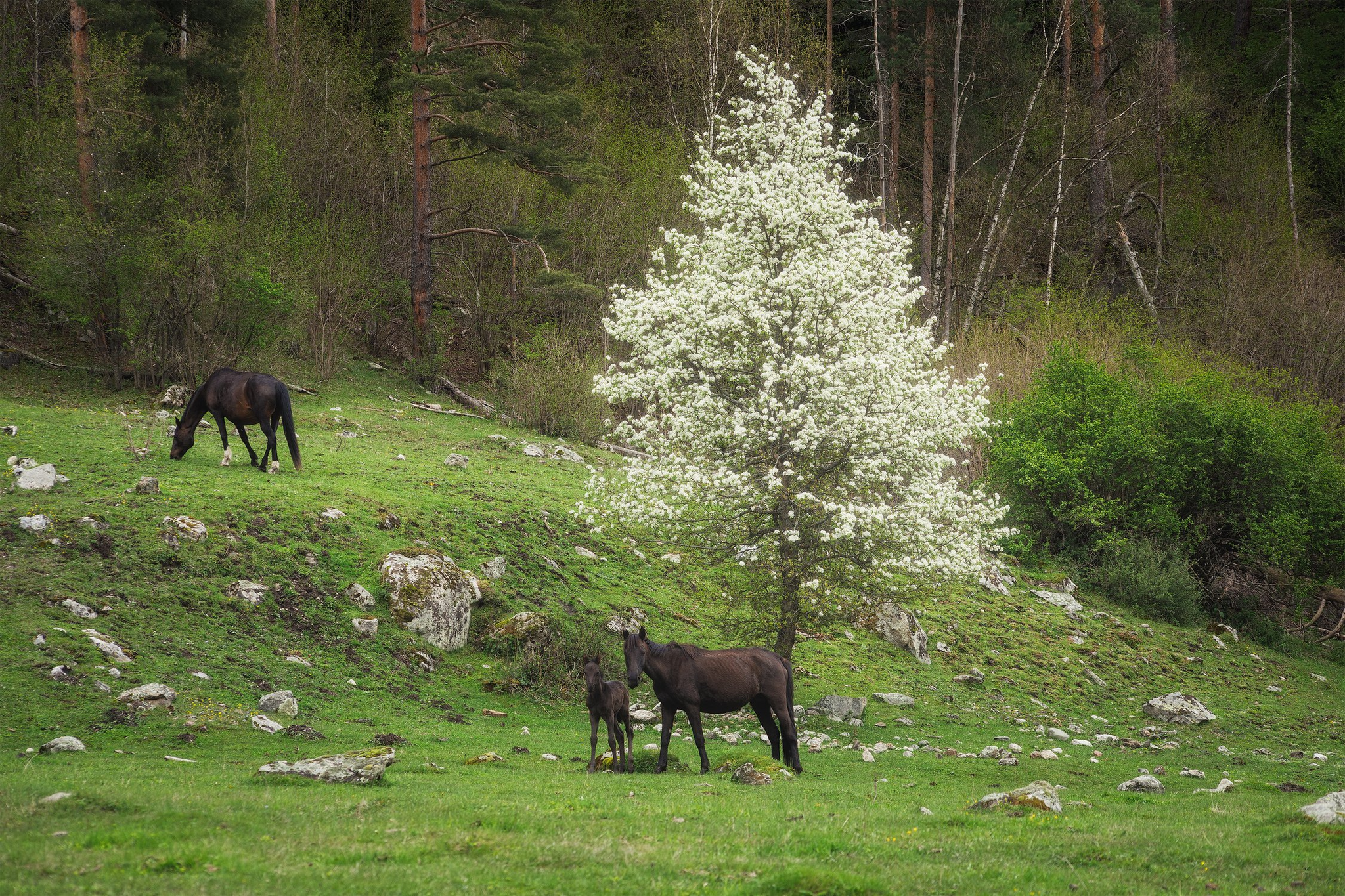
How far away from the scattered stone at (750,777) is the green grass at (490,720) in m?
0.58

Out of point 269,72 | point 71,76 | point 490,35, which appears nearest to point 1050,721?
point 71,76

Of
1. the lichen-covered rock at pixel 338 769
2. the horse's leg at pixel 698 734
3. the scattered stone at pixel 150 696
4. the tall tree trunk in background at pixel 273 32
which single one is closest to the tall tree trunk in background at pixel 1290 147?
the tall tree trunk in background at pixel 273 32

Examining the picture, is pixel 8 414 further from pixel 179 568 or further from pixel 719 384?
pixel 719 384

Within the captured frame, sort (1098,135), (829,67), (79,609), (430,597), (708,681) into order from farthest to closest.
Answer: (1098,135) → (829,67) → (430,597) → (79,609) → (708,681)

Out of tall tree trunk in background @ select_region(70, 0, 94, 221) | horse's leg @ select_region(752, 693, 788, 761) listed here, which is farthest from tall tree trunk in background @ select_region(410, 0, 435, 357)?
horse's leg @ select_region(752, 693, 788, 761)

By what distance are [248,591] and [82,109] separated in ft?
64.0

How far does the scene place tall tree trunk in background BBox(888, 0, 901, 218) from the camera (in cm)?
4394

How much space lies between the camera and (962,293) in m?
49.7

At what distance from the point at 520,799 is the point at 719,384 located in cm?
931

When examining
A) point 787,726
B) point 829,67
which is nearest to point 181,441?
point 787,726

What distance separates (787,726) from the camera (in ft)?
46.1

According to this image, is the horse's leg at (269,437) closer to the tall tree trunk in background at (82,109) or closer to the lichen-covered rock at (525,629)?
the lichen-covered rock at (525,629)

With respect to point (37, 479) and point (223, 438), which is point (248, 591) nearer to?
point (37, 479)

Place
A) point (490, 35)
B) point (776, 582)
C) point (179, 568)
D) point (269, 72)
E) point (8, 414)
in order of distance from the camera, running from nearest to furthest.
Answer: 1. point (179, 568)
2. point (776, 582)
3. point (8, 414)
4. point (269, 72)
5. point (490, 35)
